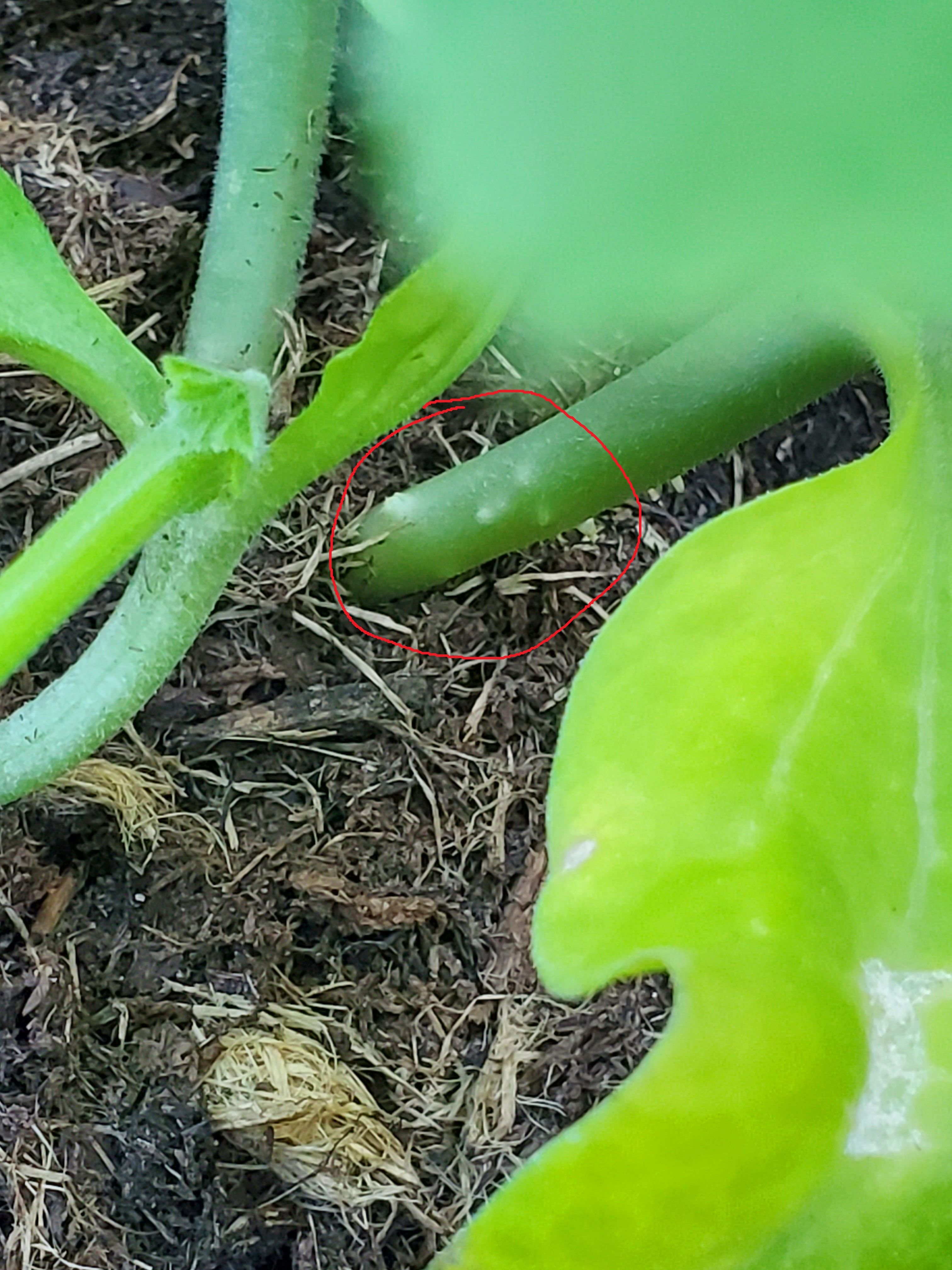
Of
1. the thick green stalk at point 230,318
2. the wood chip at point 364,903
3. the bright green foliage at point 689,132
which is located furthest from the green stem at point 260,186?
the bright green foliage at point 689,132

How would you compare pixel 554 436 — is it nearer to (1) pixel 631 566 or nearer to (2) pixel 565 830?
(1) pixel 631 566

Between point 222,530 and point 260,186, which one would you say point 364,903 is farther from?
point 260,186

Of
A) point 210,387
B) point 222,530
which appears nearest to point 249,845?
point 222,530

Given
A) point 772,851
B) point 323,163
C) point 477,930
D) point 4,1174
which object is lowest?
point 477,930

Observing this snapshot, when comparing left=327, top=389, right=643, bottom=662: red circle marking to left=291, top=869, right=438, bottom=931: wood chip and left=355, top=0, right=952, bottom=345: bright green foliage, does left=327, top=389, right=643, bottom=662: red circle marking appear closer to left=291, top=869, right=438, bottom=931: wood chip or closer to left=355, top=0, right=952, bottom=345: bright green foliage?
left=291, top=869, right=438, bottom=931: wood chip

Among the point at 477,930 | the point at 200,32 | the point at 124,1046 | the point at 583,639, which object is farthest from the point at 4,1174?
the point at 200,32

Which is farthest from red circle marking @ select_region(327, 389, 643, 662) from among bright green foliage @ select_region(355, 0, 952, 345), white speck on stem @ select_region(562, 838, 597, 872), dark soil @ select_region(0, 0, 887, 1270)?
bright green foliage @ select_region(355, 0, 952, 345)
